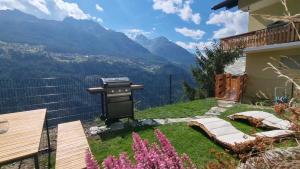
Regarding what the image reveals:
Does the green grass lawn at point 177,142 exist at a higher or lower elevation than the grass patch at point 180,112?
lower

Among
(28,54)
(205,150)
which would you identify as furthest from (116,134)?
(28,54)

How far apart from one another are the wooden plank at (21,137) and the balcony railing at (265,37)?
10.5 m

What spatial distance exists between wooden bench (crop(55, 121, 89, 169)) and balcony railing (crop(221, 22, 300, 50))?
982 cm

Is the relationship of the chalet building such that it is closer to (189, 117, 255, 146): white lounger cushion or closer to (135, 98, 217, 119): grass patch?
(135, 98, 217, 119): grass patch

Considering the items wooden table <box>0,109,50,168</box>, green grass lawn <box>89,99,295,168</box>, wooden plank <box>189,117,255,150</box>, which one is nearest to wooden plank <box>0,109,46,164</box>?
wooden table <box>0,109,50,168</box>

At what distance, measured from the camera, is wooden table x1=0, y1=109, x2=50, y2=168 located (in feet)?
9.02

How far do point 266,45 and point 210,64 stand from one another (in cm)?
364

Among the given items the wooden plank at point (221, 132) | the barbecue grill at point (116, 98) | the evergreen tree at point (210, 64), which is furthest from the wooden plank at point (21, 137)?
the evergreen tree at point (210, 64)

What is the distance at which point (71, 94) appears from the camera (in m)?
10.1

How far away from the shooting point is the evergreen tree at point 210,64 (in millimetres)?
15188

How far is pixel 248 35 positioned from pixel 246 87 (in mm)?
3408

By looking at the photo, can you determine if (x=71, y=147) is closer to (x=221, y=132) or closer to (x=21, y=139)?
(x=21, y=139)

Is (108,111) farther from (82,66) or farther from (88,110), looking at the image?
(82,66)

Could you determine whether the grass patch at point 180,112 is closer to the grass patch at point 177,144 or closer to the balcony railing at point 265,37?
the grass patch at point 177,144
